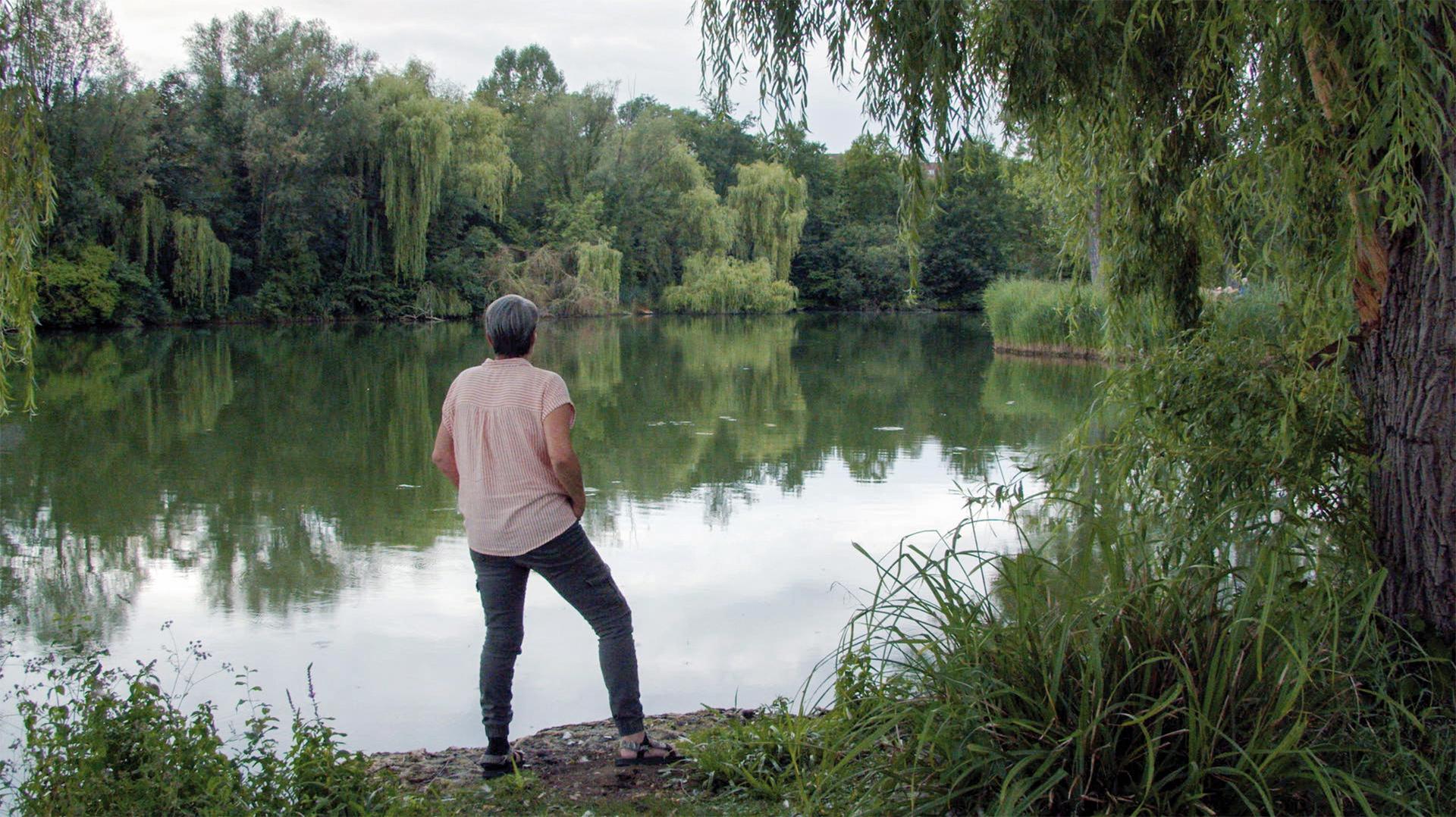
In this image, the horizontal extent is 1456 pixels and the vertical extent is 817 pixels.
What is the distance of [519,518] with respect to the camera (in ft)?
11.5

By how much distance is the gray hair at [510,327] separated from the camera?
11.7 feet

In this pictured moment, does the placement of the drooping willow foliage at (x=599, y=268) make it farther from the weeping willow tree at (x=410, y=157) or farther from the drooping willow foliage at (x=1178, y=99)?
the drooping willow foliage at (x=1178, y=99)

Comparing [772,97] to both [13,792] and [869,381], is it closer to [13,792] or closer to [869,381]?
[13,792]

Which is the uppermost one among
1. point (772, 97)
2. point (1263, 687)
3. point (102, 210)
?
point (102, 210)

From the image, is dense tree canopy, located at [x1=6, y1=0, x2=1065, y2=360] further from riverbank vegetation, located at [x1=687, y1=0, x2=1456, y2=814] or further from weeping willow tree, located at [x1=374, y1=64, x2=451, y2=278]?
riverbank vegetation, located at [x1=687, y1=0, x2=1456, y2=814]

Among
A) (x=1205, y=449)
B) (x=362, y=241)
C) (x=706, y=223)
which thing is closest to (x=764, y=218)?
(x=706, y=223)

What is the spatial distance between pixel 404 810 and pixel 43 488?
7.91m

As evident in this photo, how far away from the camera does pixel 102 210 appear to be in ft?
100

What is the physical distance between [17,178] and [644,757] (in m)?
2.47

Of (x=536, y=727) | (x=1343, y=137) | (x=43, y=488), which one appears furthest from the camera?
(x=43, y=488)

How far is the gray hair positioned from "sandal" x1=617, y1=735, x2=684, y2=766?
117cm

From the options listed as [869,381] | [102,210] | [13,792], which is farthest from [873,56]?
[102,210]

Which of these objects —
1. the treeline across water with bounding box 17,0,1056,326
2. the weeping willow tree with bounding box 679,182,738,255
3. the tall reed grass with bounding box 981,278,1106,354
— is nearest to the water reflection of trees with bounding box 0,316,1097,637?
the tall reed grass with bounding box 981,278,1106,354

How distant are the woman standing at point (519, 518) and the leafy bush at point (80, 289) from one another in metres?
29.3
